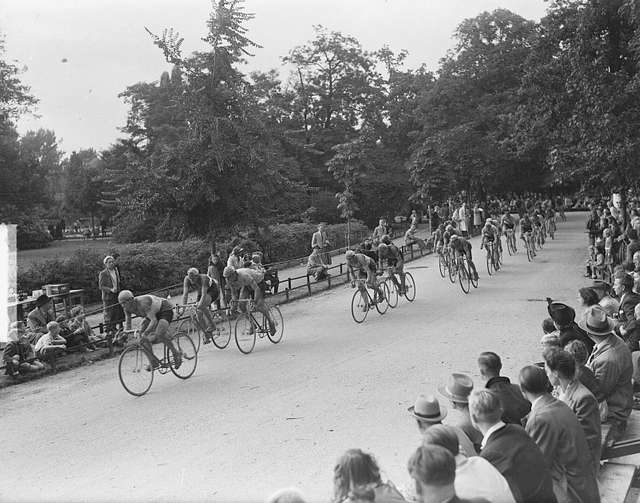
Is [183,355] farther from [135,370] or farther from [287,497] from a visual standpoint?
[287,497]

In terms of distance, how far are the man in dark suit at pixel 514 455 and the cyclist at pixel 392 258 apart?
11910 millimetres

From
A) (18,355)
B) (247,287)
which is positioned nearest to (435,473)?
(247,287)

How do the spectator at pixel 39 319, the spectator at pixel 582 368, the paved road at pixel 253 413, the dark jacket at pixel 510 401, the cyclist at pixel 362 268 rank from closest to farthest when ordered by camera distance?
the dark jacket at pixel 510 401
the spectator at pixel 582 368
the paved road at pixel 253 413
the spectator at pixel 39 319
the cyclist at pixel 362 268

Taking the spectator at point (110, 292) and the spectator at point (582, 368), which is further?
the spectator at point (110, 292)

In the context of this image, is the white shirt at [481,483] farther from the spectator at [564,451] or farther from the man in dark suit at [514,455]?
the spectator at [564,451]

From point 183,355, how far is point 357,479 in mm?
7819

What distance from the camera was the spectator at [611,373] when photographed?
6449 millimetres

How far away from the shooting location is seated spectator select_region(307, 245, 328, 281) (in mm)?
21120

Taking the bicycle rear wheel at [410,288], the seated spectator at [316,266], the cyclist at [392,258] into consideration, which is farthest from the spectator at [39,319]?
the seated spectator at [316,266]

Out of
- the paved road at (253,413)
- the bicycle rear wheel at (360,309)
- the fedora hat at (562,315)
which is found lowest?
the paved road at (253,413)

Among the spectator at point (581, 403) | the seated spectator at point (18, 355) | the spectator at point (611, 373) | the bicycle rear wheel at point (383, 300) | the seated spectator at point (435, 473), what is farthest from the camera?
the bicycle rear wheel at point (383, 300)

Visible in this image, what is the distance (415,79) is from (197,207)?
35248 millimetres

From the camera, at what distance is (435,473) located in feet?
10.6

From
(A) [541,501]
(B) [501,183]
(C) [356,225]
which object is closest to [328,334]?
(A) [541,501]
